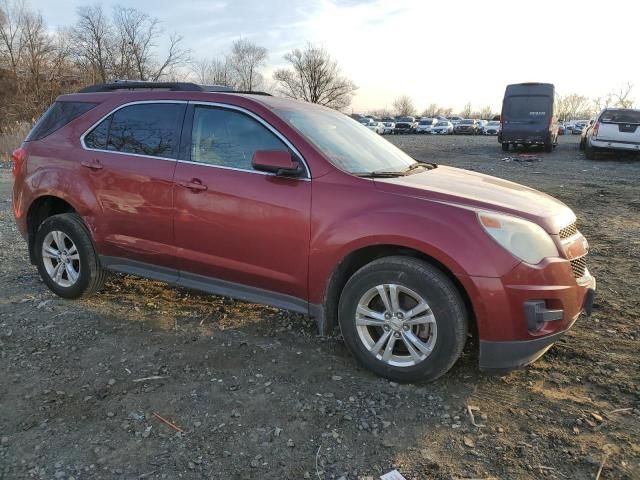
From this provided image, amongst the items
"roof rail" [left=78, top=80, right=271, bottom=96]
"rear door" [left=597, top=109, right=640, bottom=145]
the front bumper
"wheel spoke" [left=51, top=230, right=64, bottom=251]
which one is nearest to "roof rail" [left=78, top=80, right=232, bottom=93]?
"roof rail" [left=78, top=80, right=271, bottom=96]

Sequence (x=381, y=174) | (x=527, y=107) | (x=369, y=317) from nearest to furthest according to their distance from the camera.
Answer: (x=369, y=317) → (x=381, y=174) → (x=527, y=107)

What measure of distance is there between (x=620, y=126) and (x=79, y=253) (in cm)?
1664

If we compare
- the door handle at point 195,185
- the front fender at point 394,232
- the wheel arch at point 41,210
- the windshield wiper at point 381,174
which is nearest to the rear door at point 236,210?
the door handle at point 195,185

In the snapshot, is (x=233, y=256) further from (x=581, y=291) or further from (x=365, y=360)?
(x=581, y=291)

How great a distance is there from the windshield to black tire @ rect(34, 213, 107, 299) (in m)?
2.07

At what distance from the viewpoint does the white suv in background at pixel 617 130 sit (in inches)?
614

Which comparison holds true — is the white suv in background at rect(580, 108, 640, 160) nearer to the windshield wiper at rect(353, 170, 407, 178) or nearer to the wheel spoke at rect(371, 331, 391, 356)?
the windshield wiper at rect(353, 170, 407, 178)

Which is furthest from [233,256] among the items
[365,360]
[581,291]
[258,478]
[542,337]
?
[581,291]

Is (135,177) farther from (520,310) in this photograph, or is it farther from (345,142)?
(520,310)

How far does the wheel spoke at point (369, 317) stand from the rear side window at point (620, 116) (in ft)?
52.5

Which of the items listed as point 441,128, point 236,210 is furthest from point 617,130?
point 441,128

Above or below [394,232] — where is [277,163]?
above

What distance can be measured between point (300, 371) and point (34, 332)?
2.18 metres

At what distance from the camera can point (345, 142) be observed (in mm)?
3824
